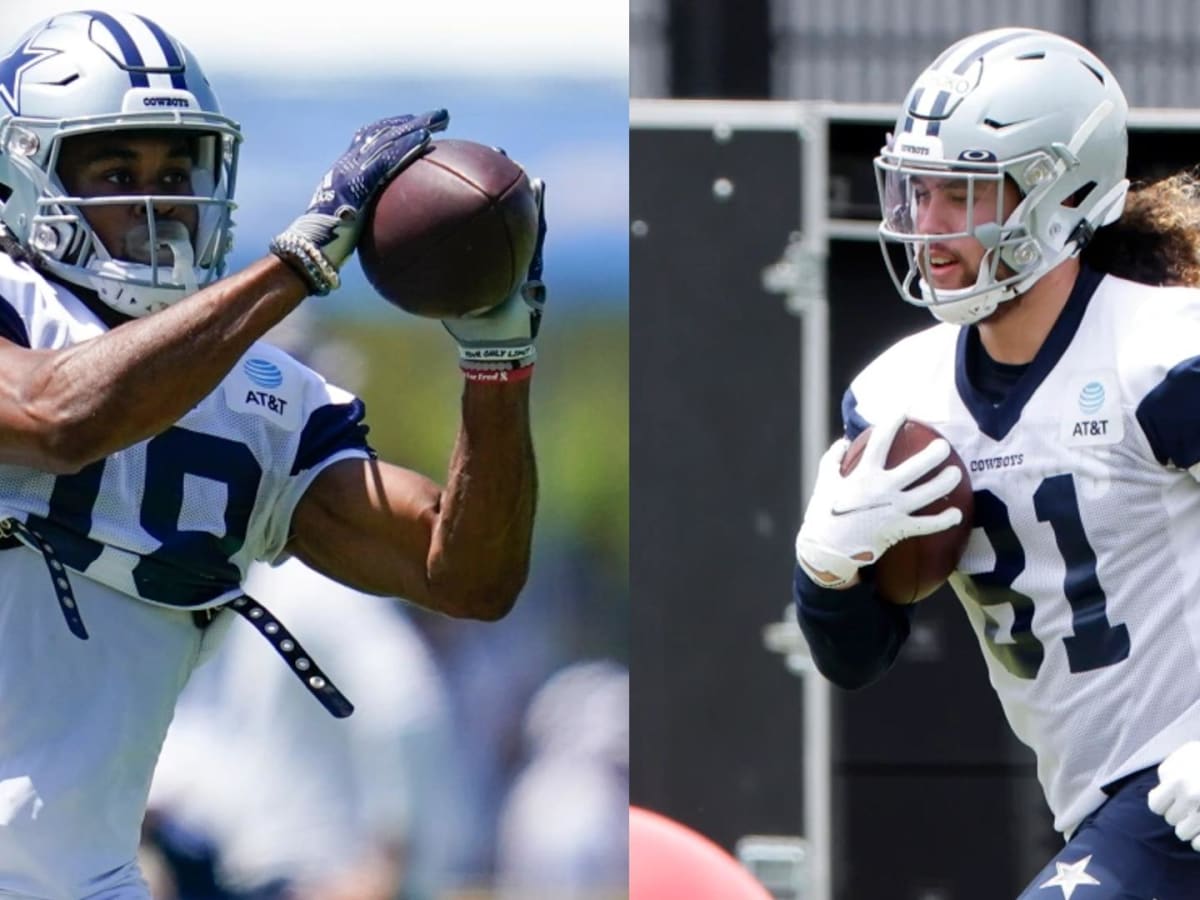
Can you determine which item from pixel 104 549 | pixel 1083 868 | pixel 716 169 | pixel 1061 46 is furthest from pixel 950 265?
pixel 716 169

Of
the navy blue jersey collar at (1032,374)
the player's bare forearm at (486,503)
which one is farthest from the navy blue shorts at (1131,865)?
the player's bare forearm at (486,503)

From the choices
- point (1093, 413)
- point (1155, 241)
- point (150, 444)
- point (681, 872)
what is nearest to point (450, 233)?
point (150, 444)

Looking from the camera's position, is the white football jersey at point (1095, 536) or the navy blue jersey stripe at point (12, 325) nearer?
the white football jersey at point (1095, 536)

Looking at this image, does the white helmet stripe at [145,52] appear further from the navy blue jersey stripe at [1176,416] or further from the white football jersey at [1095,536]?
the navy blue jersey stripe at [1176,416]

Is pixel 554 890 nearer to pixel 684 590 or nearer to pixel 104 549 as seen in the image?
pixel 684 590

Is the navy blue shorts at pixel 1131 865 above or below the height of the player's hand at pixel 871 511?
below

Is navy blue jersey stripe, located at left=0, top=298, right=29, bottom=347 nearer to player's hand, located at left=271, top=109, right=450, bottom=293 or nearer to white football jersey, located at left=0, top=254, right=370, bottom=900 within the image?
white football jersey, located at left=0, top=254, right=370, bottom=900

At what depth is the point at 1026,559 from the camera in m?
3.51

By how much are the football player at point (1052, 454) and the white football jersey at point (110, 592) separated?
32.2 inches

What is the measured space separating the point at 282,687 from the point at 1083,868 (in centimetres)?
276

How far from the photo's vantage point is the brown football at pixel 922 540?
353cm

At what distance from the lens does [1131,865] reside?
3334mm

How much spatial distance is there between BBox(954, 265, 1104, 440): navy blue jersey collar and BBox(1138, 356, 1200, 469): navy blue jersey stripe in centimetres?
19

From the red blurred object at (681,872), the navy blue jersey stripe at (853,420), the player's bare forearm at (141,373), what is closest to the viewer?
the player's bare forearm at (141,373)
